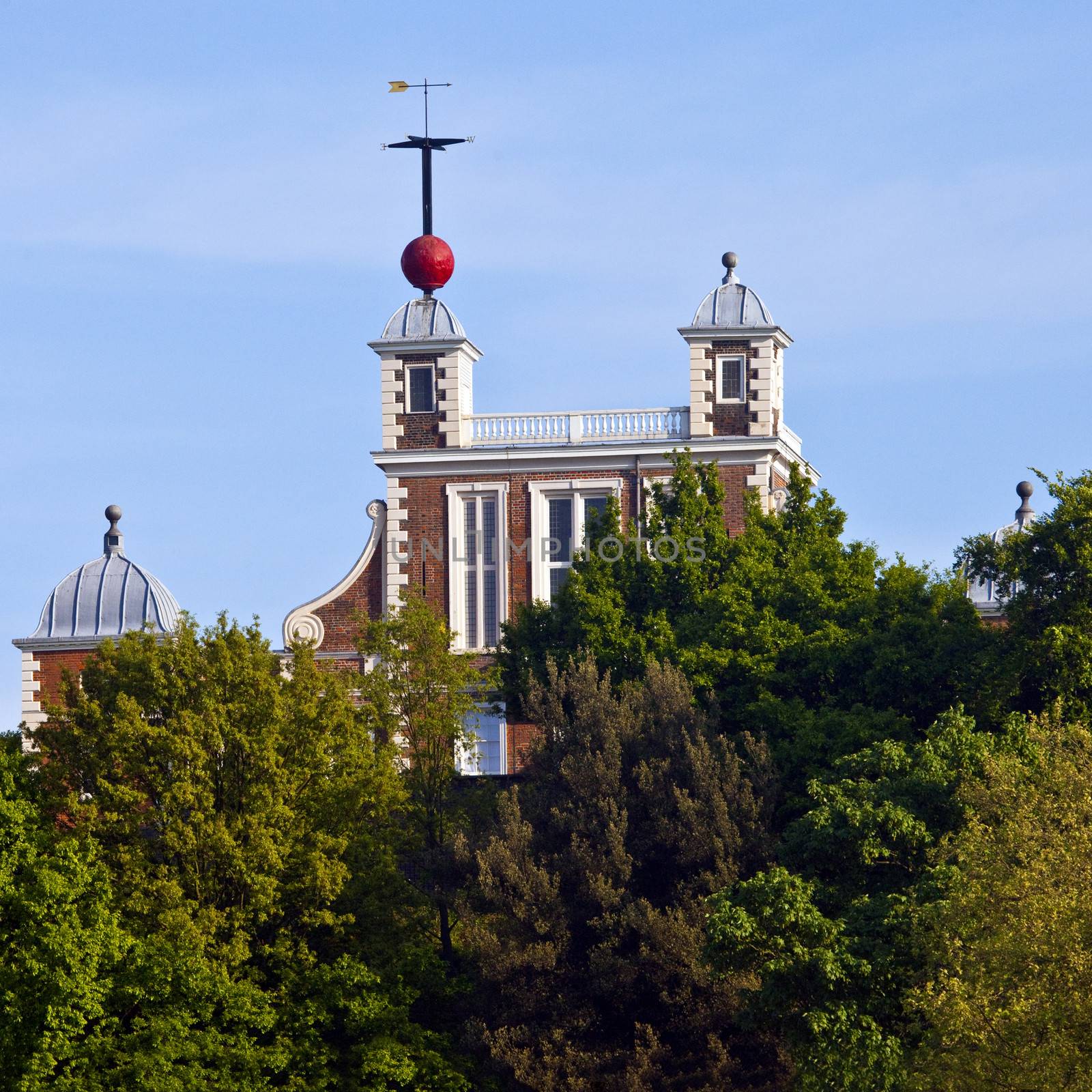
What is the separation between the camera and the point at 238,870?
155 feet

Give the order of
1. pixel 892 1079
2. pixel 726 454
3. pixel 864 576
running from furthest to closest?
pixel 726 454 → pixel 864 576 → pixel 892 1079

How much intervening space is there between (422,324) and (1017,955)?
34.3 metres

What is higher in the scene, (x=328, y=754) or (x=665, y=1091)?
(x=328, y=754)

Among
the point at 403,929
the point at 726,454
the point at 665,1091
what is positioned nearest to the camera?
the point at 665,1091

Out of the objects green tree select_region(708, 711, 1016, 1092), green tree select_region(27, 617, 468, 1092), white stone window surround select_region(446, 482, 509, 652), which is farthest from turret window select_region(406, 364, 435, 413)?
green tree select_region(708, 711, 1016, 1092)

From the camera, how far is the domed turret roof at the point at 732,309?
213ft

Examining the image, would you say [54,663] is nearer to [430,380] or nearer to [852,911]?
[430,380]

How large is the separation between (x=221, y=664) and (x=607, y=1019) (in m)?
10.1

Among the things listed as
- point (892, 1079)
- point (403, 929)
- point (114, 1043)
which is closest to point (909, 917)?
point (892, 1079)

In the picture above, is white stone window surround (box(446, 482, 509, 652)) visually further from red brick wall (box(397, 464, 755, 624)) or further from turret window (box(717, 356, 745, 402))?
turret window (box(717, 356, 745, 402))

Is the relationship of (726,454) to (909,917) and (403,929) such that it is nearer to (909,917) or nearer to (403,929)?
(403,929)

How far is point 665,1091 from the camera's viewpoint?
1764 inches

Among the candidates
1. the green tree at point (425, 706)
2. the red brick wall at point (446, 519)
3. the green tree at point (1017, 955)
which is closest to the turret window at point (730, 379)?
the red brick wall at point (446, 519)

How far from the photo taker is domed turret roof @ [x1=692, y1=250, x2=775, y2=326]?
213 feet
